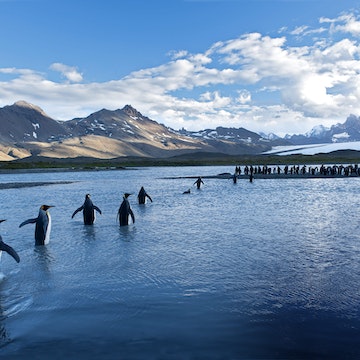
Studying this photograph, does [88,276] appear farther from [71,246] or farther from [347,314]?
[347,314]

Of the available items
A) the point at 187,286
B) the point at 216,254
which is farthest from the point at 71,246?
the point at 187,286

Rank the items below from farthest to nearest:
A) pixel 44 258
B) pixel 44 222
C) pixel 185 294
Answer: pixel 44 222, pixel 44 258, pixel 185 294

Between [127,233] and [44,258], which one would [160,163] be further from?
[44,258]

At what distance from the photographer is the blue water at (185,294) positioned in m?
5.12

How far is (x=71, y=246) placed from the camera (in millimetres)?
11359

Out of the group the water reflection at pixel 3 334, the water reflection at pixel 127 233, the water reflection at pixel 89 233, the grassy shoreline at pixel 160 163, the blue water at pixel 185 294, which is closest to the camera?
the blue water at pixel 185 294

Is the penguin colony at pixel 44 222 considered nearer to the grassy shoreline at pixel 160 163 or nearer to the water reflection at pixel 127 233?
the water reflection at pixel 127 233

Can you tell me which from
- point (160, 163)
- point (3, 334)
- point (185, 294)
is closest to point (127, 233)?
point (185, 294)

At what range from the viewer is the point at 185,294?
7004mm

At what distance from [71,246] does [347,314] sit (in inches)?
314

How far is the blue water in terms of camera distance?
5117 millimetres

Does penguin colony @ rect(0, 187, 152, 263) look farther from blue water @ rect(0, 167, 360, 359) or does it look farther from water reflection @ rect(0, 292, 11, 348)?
water reflection @ rect(0, 292, 11, 348)

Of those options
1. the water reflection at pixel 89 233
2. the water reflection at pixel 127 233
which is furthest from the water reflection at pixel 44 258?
the water reflection at pixel 127 233

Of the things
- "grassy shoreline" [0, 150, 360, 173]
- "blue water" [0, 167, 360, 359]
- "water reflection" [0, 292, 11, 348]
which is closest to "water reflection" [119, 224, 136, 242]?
"blue water" [0, 167, 360, 359]
